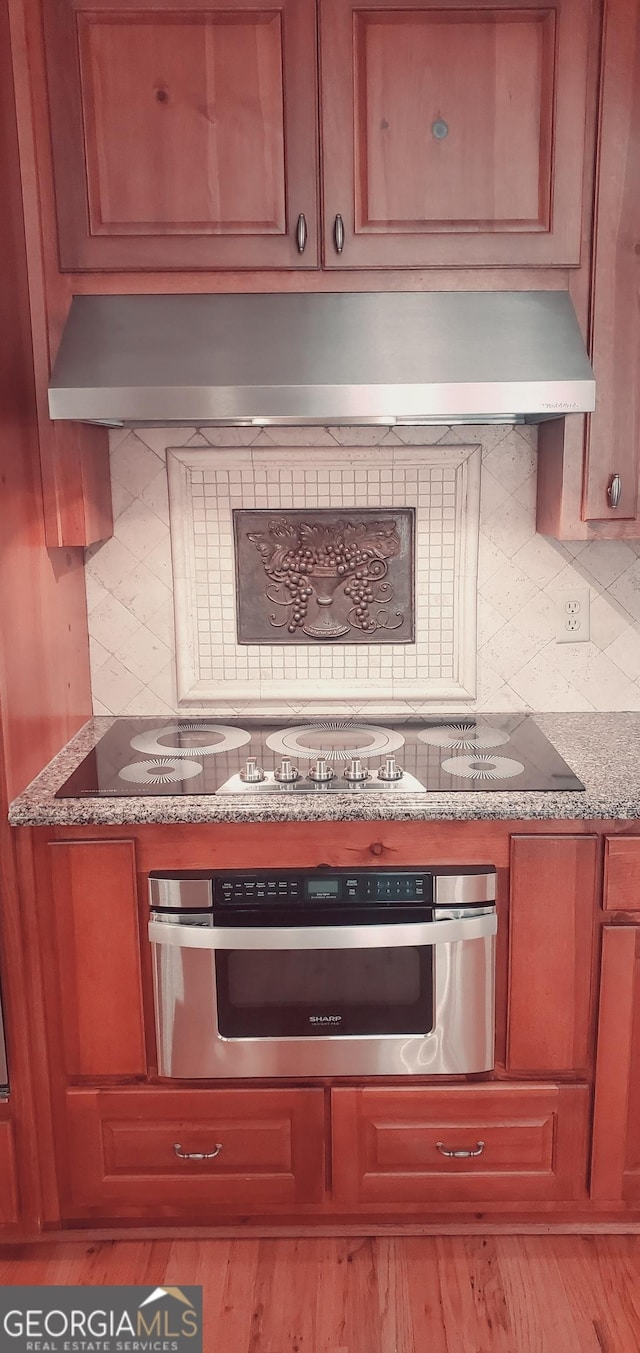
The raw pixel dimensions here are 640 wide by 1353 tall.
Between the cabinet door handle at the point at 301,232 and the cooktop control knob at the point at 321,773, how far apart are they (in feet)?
3.17

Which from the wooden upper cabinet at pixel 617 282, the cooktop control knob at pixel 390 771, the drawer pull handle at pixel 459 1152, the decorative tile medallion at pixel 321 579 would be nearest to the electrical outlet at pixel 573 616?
the decorative tile medallion at pixel 321 579

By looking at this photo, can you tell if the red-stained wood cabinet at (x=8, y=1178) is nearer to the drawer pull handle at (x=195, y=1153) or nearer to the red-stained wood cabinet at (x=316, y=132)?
the drawer pull handle at (x=195, y=1153)

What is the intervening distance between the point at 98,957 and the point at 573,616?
1.28m

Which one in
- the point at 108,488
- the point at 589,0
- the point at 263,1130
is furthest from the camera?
the point at 108,488

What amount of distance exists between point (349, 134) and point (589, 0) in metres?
0.48

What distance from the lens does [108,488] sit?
7.55ft

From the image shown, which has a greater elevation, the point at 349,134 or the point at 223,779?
the point at 349,134

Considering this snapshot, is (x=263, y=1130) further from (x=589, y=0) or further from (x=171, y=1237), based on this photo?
(x=589, y=0)

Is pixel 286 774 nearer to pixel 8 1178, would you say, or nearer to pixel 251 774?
pixel 251 774

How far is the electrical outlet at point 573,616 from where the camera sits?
2348 mm

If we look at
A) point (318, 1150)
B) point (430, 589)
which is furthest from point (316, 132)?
point (318, 1150)

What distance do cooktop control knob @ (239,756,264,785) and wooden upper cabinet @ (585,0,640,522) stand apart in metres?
0.82

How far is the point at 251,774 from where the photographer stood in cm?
195

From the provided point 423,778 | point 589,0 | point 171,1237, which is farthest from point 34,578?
point 589,0
